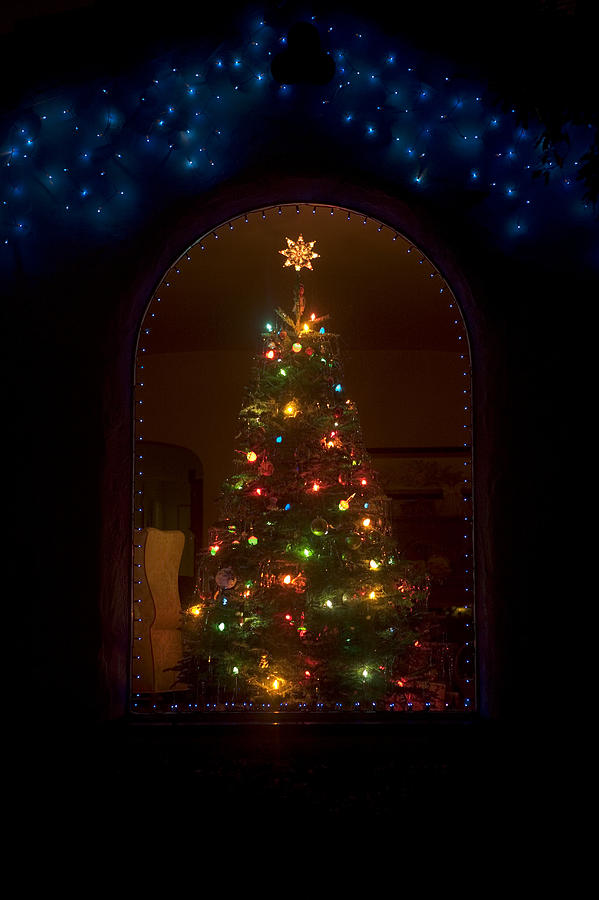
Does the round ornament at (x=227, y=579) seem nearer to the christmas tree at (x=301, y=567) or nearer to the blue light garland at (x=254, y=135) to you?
the christmas tree at (x=301, y=567)

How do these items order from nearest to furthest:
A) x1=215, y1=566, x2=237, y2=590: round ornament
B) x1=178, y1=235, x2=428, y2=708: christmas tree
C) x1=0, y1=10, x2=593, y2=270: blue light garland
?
x1=0, y1=10, x2=593, y2=270: blue light garland, x1=178, y1=235, x2=428, y2=708: christmas tree, x1=215, y1=566, x2=237, y2=590: round ornament

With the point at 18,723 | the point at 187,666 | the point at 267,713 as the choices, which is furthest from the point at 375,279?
the point at 18,723

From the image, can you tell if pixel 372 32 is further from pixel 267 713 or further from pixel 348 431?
pixel 267 713

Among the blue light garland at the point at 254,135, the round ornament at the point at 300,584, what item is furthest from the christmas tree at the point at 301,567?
the blue light garland at the point at 254,135

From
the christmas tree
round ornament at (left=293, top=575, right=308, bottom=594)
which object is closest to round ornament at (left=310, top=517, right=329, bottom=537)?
the christmas tree

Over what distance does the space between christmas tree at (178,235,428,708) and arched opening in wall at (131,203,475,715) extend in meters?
0.01

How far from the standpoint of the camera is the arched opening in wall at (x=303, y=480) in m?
5.20

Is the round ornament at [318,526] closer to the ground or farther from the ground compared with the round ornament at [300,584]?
farther from the ground

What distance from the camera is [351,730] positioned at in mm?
4145

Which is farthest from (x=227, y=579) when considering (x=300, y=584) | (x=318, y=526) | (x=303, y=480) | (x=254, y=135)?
(x=254, y=135)

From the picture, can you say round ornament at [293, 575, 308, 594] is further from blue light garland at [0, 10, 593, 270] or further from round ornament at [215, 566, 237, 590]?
blue light garland at [0, 10, 593, 270]

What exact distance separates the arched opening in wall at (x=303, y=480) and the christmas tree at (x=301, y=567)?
0.01m

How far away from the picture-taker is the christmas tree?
5.17m

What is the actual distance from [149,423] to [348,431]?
417cm
